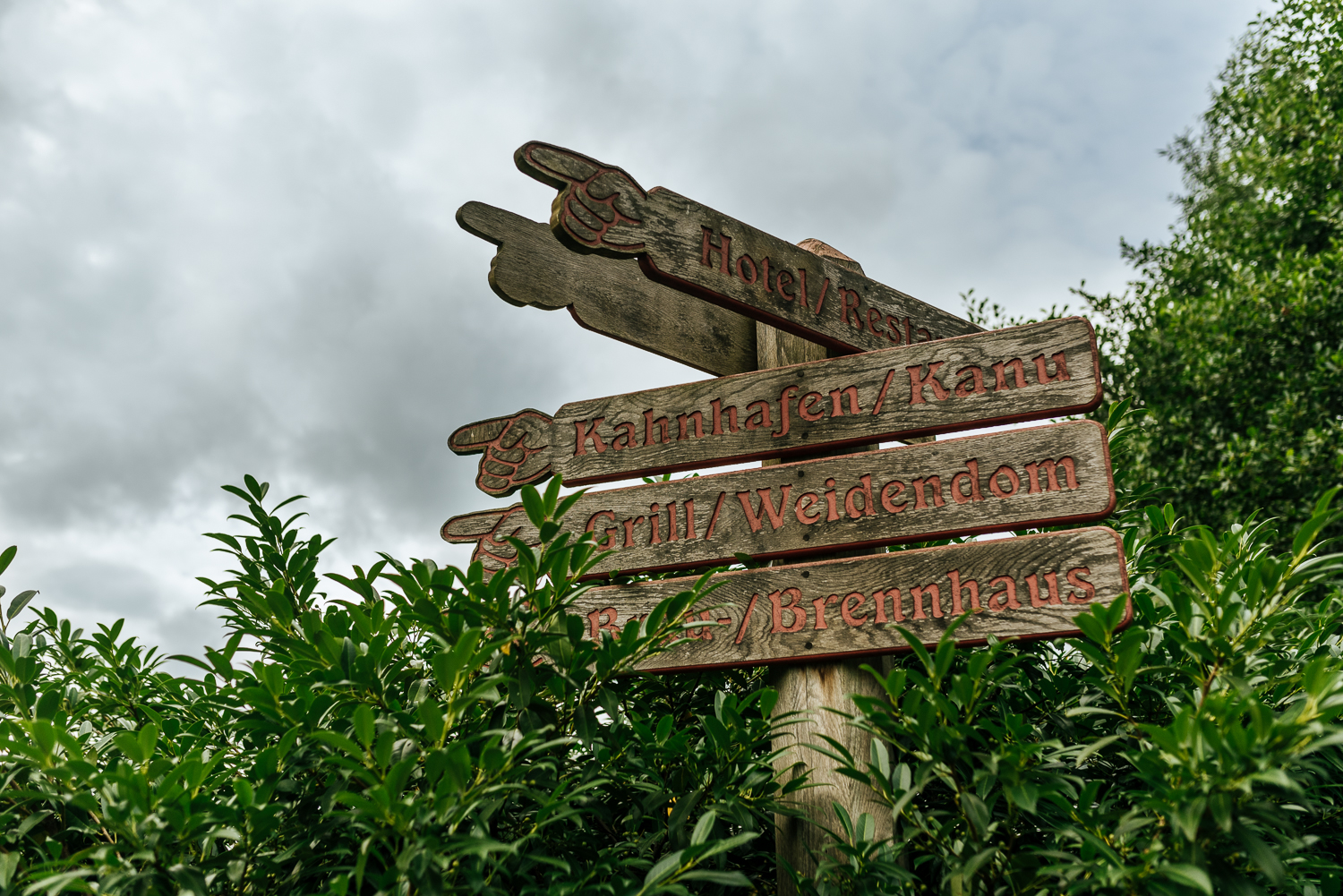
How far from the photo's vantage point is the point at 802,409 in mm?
2631

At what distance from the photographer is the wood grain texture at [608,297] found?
2.80 m

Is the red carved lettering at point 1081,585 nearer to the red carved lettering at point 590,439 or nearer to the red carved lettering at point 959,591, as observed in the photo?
the red carved lettering at point 959,591

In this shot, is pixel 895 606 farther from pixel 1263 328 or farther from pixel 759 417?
pixel 1263 328

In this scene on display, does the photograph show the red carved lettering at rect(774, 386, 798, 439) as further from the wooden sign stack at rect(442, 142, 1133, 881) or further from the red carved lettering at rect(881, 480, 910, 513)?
the red carved lettering at rect(881, 480, 910, 513)

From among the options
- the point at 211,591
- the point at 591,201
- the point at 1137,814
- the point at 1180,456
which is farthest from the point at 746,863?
the point at 1180,456

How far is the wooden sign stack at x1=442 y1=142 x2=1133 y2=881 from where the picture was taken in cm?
227

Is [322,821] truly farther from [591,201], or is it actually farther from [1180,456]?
[1180,456]

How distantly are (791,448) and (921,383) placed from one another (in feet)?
1.37

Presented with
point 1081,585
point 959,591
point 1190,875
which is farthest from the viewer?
point 959,591

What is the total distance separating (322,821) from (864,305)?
2144 millimetres

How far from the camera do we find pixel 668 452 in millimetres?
2693

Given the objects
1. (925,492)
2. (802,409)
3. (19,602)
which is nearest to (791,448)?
(802,409)

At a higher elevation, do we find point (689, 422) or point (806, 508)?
point (689, 422)

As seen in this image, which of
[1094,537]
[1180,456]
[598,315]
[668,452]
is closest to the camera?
[1094,537]
